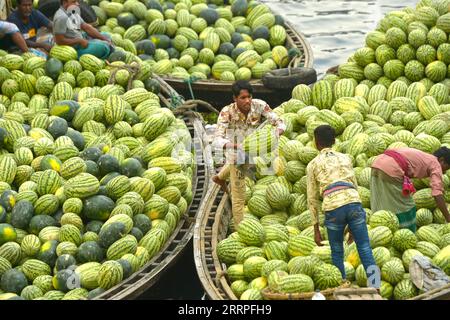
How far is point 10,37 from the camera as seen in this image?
12602 millimetres

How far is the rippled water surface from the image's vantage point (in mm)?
19609

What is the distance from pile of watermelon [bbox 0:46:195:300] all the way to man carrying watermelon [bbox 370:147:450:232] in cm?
219

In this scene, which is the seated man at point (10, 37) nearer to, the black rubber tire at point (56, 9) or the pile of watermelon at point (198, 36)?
the black rubber tire at point (56, 9)

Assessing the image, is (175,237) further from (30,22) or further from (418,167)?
(30,22)

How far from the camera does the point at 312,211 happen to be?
27.8 feet

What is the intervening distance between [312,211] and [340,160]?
1.85 feet

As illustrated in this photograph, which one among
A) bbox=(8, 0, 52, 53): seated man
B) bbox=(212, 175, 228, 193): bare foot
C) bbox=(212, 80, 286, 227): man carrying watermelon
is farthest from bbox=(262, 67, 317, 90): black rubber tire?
bbox=(212, 175, 228, 193): bare foot

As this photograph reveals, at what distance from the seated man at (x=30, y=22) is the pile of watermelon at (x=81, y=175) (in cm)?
114

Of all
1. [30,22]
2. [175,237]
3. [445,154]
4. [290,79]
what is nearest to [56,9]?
[30,22]

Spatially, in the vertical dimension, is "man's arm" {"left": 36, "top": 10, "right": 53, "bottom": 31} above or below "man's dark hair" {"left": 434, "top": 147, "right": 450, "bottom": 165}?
below

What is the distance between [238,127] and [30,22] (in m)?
4.95

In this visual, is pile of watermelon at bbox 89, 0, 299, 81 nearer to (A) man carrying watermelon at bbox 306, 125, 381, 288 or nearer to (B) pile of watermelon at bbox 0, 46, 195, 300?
(B) pile of watermelon at bbox 0, 46, 195, 300
